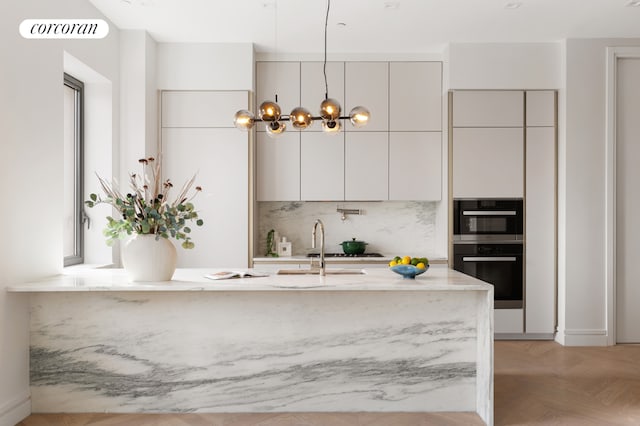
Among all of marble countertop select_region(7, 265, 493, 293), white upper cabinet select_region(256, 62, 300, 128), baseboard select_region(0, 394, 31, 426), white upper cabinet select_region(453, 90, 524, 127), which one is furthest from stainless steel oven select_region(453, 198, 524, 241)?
baseboard select_region(0, 394, 31, 426)

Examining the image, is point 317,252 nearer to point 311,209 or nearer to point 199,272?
point 311,209

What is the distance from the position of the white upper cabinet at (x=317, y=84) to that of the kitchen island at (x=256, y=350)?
2429 millimetres

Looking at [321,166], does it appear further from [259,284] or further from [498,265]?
[259,284]

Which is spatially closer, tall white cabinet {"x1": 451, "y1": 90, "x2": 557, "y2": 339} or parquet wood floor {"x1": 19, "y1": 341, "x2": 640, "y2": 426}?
parquet wood floor {"x1": 19, "y1": 341, "x2": 640, "y2": 426}

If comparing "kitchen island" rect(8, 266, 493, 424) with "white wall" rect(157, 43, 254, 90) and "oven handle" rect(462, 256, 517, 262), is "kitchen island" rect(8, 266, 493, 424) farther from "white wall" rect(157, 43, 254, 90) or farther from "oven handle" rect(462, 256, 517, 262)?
"white wall" rect(157, 43, 254, 90)

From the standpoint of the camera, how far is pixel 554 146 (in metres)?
4.88

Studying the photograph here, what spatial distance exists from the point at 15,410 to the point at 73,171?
194 centimetres

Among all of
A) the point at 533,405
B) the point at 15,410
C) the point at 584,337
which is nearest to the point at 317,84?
the point at 533,405

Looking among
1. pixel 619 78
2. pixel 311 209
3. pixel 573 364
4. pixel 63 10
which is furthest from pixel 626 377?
pixel 63 10

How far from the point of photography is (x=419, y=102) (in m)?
5.07

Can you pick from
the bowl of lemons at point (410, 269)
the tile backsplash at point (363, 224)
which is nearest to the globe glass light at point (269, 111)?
the bowl of lemons at point (410, 269)

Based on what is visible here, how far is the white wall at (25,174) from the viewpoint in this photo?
2.84 meters

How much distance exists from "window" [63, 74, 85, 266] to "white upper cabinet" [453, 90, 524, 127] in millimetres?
3340

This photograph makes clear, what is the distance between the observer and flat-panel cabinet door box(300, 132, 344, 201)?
16.6ft
